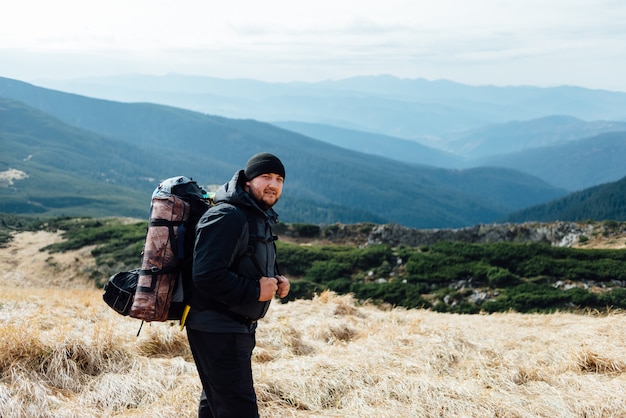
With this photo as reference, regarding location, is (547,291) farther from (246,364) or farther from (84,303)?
(246,364)

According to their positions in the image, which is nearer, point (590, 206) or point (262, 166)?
point (262, 166)

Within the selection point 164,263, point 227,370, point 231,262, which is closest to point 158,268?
point 164,263

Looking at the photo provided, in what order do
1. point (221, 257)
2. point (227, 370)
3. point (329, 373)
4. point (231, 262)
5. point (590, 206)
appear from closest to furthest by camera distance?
point (221, 257)
point (231, 262)
point (227, 370)
point (329, 373)
point (590, 206)

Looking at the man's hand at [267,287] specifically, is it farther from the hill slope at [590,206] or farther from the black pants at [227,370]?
the hill slope at [590,206]

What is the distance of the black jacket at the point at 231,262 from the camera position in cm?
425

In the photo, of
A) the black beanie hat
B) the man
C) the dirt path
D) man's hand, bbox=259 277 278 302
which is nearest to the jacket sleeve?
the man

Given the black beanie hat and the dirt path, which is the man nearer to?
the black beanie hat

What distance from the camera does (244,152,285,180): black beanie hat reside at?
466 cm

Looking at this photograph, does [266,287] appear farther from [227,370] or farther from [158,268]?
[158,268]

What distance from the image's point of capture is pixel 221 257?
424 centimetres

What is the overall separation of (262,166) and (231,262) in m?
0.90

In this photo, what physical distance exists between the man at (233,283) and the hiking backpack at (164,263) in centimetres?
20

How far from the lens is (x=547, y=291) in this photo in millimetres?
19547

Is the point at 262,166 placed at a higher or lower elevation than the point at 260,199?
higher
